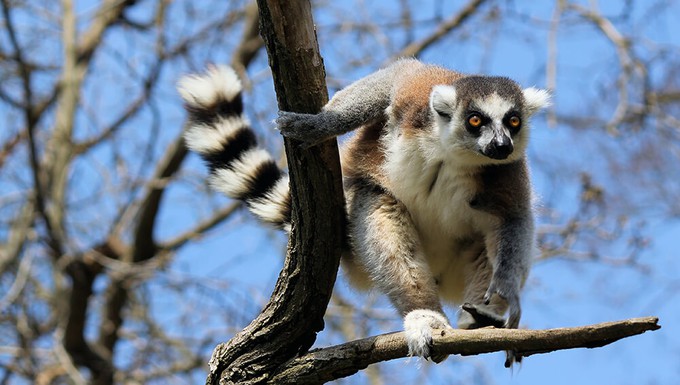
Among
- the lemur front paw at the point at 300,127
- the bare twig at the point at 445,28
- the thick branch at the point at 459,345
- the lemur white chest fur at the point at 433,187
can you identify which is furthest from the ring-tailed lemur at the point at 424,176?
the bare twig at the point at 445,28

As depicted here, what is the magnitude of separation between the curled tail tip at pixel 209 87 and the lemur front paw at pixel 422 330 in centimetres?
195

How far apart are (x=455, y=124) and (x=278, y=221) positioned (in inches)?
55.3

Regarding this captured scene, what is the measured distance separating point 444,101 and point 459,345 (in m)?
1.84

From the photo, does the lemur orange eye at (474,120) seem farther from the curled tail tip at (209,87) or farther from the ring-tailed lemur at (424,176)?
the curled tail tip at (209,87)

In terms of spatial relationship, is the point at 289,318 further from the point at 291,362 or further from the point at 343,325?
the point at 343,325

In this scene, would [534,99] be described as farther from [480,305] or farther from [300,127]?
[300,127]

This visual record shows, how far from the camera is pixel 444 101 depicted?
18.2ft

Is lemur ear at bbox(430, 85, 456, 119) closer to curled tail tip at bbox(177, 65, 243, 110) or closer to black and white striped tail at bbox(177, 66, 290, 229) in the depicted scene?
black and white striped tail at bbox(177, 66, 290, 229)

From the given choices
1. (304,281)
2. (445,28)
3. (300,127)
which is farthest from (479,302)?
(445,28)

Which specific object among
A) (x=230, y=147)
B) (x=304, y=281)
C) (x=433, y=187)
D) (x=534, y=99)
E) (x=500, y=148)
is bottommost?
(x=304, y=281)

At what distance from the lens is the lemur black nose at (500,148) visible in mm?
5359

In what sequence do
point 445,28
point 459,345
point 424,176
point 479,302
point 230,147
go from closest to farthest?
point 459,345
point 479,302
point 424,176
point 230,147
point 445,28

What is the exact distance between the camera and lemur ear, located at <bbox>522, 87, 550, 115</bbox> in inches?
231

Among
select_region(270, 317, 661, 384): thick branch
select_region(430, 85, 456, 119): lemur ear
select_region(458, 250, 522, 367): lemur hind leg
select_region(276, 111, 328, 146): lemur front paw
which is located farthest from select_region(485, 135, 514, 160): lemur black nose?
select_region(270, 317, 661, 384): thick branch
